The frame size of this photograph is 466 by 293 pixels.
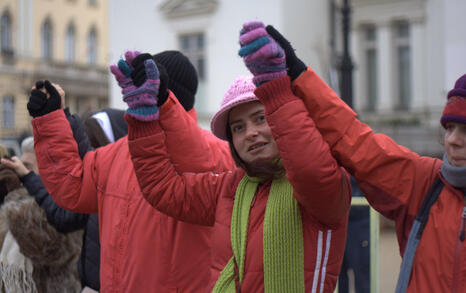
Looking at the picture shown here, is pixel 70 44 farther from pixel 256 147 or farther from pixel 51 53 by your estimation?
pixel 256 147

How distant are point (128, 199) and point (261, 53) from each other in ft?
3.91

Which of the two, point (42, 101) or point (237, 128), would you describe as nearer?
point (237, 128)

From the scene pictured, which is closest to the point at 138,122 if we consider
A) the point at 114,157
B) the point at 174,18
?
the point at 114,157

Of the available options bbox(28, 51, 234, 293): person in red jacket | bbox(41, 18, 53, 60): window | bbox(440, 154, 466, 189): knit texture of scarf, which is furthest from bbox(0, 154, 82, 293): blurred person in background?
bbox(41, 18, 53, 60): window

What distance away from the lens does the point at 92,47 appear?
35594mm

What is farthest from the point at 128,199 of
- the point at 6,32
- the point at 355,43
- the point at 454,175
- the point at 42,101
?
the point at 6,32

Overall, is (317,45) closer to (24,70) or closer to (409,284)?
(409,284)

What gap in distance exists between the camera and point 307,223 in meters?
1.93

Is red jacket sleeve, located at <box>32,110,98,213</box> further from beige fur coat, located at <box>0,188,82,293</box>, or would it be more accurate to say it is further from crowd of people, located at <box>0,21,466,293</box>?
beige fur coat, located at <box>0,188,82,293</box>

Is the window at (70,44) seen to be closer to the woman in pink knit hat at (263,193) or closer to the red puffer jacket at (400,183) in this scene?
the woman in pink knit hat at (263,193)

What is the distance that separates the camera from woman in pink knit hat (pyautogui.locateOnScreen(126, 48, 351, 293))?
174cm

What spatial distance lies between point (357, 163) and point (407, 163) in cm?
21

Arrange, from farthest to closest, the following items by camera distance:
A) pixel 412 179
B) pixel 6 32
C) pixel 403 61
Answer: pixel 6 32
pixel 403 61
pixel 412 179

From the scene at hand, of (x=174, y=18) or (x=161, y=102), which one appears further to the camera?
(x=174, y=18)
